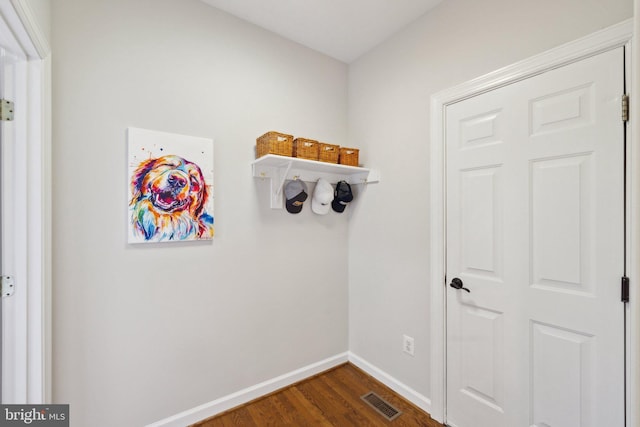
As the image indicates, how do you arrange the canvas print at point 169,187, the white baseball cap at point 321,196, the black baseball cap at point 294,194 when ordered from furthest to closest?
the white baseball cap at point 321,196, the black baseball cap at point 294,194, the canvas print at point 169,187

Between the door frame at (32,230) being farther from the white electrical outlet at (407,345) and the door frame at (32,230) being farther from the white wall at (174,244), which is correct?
the white electrical outlet at (407,345)

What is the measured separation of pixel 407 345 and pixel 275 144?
170 centimetres

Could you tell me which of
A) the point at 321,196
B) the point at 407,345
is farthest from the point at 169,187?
the point at 407,345

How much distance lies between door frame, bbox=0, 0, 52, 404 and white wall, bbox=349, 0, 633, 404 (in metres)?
1.98

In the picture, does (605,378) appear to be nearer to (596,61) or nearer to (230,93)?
(596,61)

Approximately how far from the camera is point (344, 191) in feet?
7.62

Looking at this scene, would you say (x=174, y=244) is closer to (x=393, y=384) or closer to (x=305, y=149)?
(x=305, y=149)

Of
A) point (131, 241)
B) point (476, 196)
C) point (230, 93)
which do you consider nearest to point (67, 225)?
point (131, 241)

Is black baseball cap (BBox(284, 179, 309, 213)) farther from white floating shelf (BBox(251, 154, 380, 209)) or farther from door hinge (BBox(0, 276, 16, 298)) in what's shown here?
door hinge (BBox(0, 276, 16, 298))

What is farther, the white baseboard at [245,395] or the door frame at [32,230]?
the white baseboard at [245,395]

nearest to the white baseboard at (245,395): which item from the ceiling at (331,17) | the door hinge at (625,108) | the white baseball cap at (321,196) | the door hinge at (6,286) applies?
the door hinge at (6,286)

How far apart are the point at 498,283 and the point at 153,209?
199 cm

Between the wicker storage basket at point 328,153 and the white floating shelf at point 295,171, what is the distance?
57 millimetres

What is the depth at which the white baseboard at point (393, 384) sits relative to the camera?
6.22 feet
